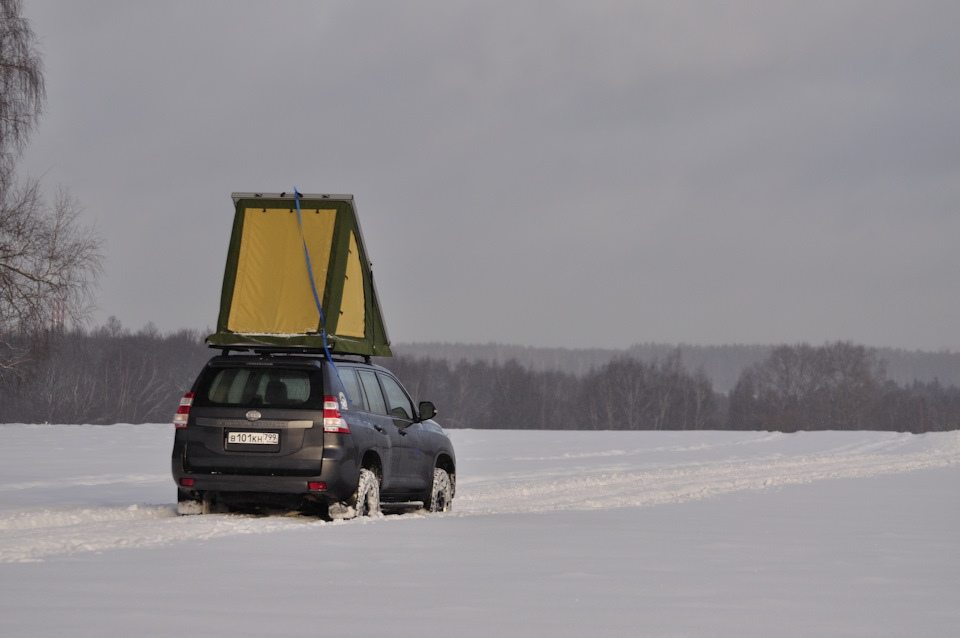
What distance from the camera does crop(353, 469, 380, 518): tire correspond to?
1042cm

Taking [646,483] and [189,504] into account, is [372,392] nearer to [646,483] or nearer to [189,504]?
[189,504]

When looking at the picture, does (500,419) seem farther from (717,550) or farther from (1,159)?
(717,550)

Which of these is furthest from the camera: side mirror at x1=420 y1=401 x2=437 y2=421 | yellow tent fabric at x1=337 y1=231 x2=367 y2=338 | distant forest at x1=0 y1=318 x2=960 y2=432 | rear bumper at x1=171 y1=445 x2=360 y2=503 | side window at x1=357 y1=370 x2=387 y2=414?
distant forest at x1=0 y1=318 x2=960 y2=432

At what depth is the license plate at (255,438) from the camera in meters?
10.1

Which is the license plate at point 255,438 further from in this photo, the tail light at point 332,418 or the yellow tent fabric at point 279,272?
the yellow tent fabric at point 279,272

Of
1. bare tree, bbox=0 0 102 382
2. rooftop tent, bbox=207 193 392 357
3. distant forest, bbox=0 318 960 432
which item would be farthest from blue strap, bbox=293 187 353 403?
distant forest, bbox=0 318 960 432

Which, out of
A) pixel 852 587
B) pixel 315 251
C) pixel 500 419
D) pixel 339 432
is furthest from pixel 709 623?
pixel 500 419

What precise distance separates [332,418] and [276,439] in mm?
542

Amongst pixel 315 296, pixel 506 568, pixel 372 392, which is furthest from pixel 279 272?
pixel 506 568

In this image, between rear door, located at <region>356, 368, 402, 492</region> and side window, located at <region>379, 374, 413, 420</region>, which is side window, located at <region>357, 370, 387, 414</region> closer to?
rear door, located at <region>356, 368, 402, 492</region>

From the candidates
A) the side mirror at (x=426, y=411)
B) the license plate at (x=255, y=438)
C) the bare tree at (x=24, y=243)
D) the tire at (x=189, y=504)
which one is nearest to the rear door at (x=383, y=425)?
the side mirror at (x=426, y=411)

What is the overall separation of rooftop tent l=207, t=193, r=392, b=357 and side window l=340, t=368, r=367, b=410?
268 millimetres

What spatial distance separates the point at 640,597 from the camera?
19.9ft

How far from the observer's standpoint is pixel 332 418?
1015 cm
